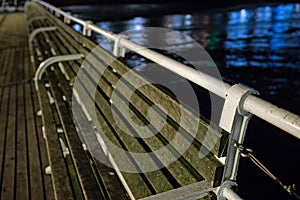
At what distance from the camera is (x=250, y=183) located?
568cm

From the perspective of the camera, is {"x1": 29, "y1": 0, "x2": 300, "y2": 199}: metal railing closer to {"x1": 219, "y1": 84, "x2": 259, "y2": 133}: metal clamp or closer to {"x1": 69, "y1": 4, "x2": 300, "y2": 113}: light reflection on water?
{"x1": 219, "y1": 84, "x2": 259, "y2": 133}: metal clamp

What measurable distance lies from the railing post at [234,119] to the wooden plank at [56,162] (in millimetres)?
1365

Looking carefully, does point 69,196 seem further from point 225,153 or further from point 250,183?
point 250,183

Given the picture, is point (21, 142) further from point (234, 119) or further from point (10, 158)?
point (234, 119)

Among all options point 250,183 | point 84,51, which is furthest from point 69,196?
point 250,183

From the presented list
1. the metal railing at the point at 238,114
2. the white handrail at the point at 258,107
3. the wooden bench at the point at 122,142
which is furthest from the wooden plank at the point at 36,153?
the metal railing at the point at 238,114

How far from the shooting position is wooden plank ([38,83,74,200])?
2479mm

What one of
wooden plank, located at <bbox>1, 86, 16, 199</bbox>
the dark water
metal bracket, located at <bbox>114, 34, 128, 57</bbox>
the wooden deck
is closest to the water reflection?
the dark water

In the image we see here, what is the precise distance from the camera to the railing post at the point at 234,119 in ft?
5.23

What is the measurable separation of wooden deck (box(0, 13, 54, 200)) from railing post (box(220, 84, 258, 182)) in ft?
7.53

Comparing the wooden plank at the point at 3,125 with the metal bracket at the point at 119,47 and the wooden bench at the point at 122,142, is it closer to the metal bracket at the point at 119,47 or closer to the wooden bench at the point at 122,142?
the wooden bench at the point at 122,142

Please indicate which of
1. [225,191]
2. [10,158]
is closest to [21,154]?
[10,158]

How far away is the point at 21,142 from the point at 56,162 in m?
1.84

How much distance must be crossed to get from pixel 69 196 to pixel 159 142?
2.91 feet
